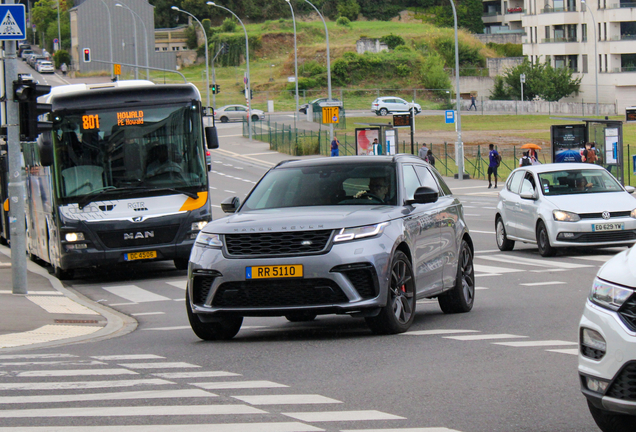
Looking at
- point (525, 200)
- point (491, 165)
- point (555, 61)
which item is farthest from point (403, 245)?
point (555, 61)

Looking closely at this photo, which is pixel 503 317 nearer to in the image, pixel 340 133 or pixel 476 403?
pixel 476 403

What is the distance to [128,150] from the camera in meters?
17.8

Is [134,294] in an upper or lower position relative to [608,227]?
lower

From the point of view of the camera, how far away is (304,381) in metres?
7.68

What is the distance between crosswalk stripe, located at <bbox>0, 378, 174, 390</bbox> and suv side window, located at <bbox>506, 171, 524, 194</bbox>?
13.9 m

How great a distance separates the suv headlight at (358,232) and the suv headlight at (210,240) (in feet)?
3.55

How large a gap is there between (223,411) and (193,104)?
1218 centimetres

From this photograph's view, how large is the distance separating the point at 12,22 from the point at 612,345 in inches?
484

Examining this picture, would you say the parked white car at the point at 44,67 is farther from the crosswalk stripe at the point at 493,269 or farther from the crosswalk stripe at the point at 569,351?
the crosswalk stripe at the point at 569,351

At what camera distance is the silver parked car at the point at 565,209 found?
18359mm

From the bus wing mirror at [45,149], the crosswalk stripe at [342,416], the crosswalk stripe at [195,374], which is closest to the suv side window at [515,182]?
the bus wing mirror at [45,149]

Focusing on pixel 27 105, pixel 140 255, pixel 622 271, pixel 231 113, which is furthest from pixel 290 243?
pixel 231 113

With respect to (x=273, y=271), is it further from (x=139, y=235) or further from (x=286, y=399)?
(x=139, y=235)

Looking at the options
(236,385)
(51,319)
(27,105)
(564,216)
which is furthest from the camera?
(564,216)
